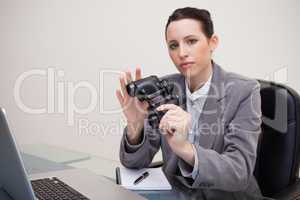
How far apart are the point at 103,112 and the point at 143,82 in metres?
1.04

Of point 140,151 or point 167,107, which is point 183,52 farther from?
point 140,151

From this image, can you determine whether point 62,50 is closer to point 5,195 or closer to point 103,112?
point 103,112

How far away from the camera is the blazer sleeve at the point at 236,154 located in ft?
3.03

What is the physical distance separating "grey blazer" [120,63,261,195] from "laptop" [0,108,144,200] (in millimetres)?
212

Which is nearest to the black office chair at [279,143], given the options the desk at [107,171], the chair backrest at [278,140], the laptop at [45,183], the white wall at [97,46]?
the chair backrest at [278,140]

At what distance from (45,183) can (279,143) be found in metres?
0.70

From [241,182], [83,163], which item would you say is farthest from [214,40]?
[83,163]

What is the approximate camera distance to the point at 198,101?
3.79 ft

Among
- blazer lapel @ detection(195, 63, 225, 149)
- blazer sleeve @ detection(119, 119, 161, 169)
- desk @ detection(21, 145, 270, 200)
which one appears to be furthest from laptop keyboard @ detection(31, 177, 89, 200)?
blazer lapel @ detection(195, 63, 225, 149)

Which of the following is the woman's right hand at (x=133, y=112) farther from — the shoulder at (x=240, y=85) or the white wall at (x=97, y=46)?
the white wall at (x=97, y=46)

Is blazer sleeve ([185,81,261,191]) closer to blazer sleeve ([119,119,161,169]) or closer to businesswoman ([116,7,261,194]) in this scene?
businesswoman ([116,7,261,194])

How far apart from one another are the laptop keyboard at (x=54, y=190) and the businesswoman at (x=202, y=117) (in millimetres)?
292

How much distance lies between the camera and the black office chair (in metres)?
1.06

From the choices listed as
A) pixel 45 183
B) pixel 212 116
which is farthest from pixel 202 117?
pixel 45 183
